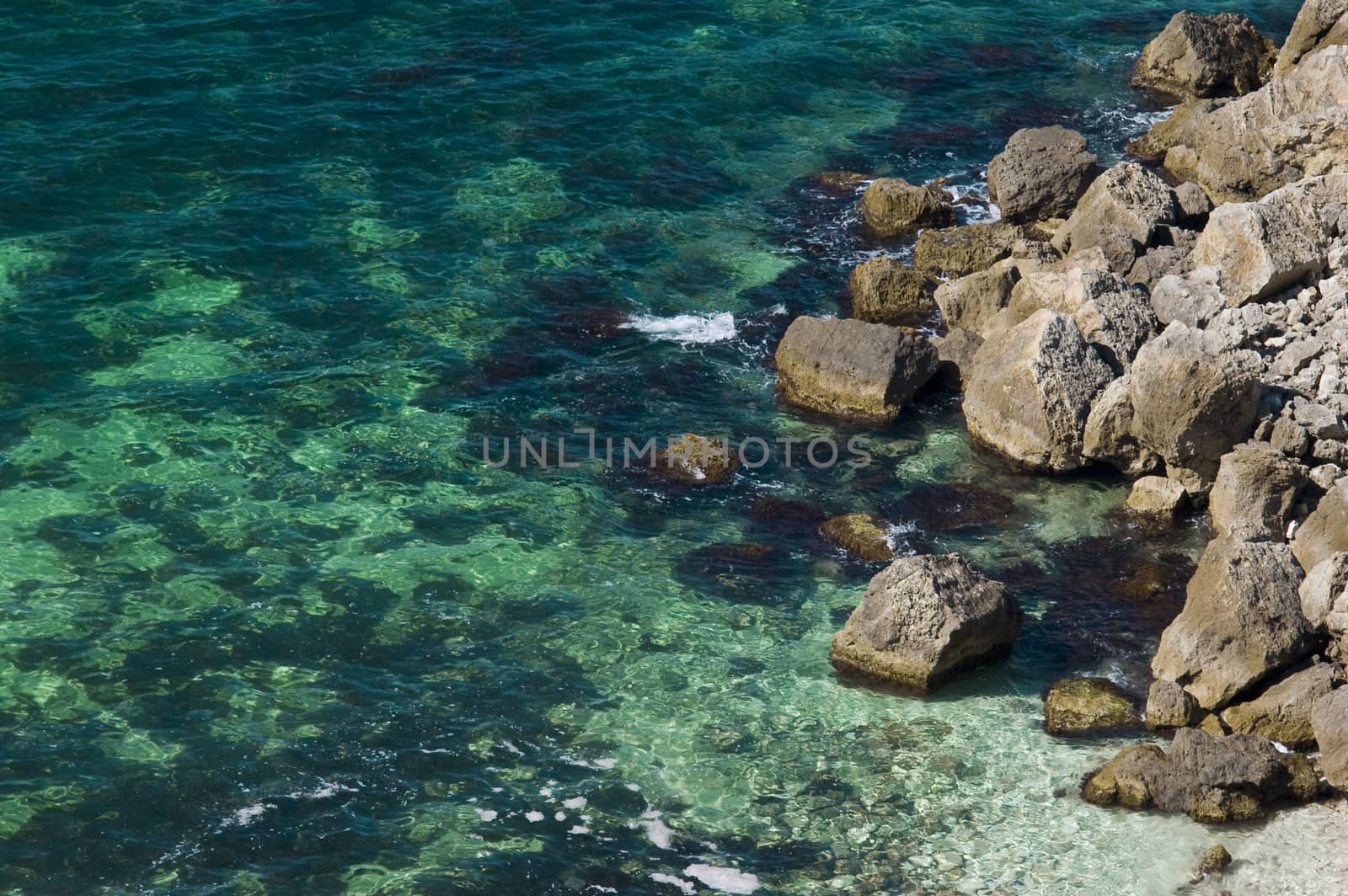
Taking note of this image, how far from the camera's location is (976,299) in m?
28.2

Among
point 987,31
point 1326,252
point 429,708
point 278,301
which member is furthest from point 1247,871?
point 987,31

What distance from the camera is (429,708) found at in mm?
20312

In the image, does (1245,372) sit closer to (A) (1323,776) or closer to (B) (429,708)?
(A) (1323,776)

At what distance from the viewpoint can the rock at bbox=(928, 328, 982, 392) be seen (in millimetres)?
27359

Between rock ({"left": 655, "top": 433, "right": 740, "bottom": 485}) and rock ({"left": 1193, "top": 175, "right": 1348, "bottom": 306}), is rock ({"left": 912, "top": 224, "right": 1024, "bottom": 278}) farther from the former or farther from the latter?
rock ({"left": 655, "top": 433, "right": 740, "bottom": 485})

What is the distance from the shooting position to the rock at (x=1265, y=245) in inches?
1035

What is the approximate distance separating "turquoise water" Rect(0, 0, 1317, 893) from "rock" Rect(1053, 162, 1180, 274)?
15.6ft

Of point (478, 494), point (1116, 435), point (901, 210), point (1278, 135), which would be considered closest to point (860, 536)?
point (1116, 435)

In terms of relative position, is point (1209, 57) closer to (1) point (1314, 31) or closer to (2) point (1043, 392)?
(1) point (1314, 31)

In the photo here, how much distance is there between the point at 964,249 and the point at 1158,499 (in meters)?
8.19

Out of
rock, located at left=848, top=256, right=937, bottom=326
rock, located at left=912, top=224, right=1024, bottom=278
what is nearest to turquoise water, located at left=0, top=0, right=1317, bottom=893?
rock, located at left=848, top=256, right=937, bottom=326

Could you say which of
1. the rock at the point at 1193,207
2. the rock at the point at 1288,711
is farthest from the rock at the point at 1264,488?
the rock at the point at 1193,207

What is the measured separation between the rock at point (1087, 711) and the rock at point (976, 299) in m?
9.48

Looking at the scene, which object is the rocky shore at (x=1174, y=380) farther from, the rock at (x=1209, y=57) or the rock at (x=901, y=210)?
the rock at (x=1209, y=57)
